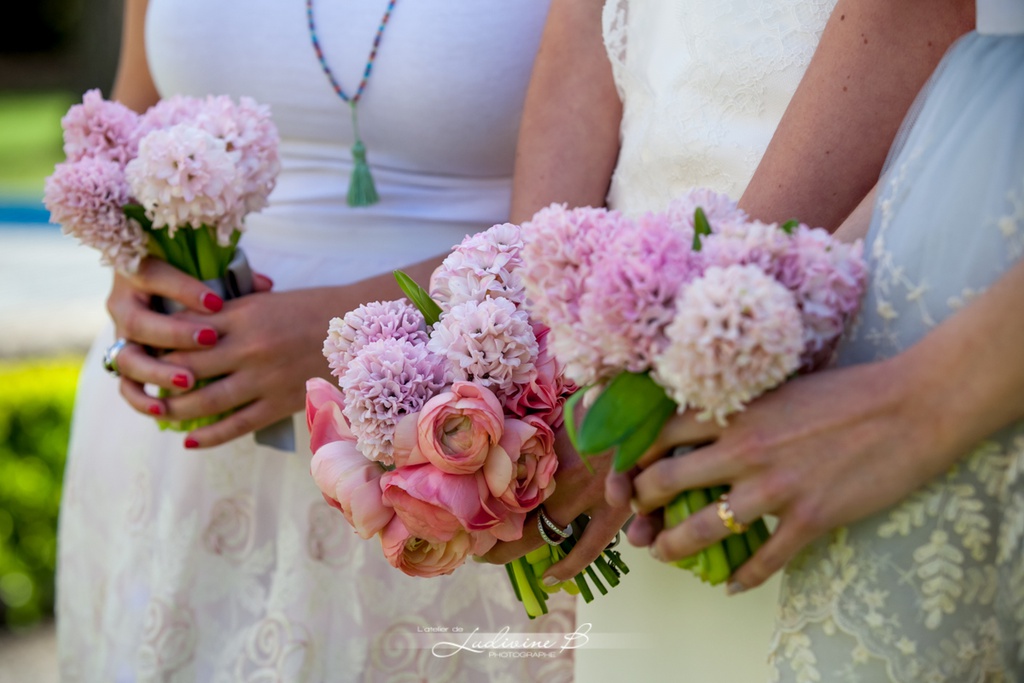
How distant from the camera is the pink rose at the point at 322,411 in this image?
1490 millimetres

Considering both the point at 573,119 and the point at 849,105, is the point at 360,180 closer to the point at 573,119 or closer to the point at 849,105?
the point at 573,119

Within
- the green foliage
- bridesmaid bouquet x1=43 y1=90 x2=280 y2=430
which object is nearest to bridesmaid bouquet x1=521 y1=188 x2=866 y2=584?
bridesmaid bouquet x1=43 y1=90 x2=280 y2=430

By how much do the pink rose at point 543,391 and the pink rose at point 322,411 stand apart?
27 centimetres

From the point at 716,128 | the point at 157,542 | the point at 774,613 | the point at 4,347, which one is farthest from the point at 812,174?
the point at 4,347

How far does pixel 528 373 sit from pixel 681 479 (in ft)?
1.07

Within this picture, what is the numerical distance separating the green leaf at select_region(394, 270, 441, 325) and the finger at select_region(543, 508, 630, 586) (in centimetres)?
37

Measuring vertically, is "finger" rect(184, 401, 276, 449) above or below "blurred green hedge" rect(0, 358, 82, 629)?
above

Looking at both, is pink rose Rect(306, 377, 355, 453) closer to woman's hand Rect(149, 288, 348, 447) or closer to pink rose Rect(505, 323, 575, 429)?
pink rose Rect(505, 323, 575, 429)

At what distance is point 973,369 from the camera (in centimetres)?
100

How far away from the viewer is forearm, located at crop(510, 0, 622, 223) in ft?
6.19

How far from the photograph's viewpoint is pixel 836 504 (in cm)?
107

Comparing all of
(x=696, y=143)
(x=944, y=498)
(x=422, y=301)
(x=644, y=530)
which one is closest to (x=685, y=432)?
(x=644, y=530)

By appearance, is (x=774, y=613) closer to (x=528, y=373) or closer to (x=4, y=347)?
(x=528, y=373)

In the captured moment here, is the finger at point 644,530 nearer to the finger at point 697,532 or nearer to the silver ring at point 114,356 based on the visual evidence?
the finger at point 697,532
